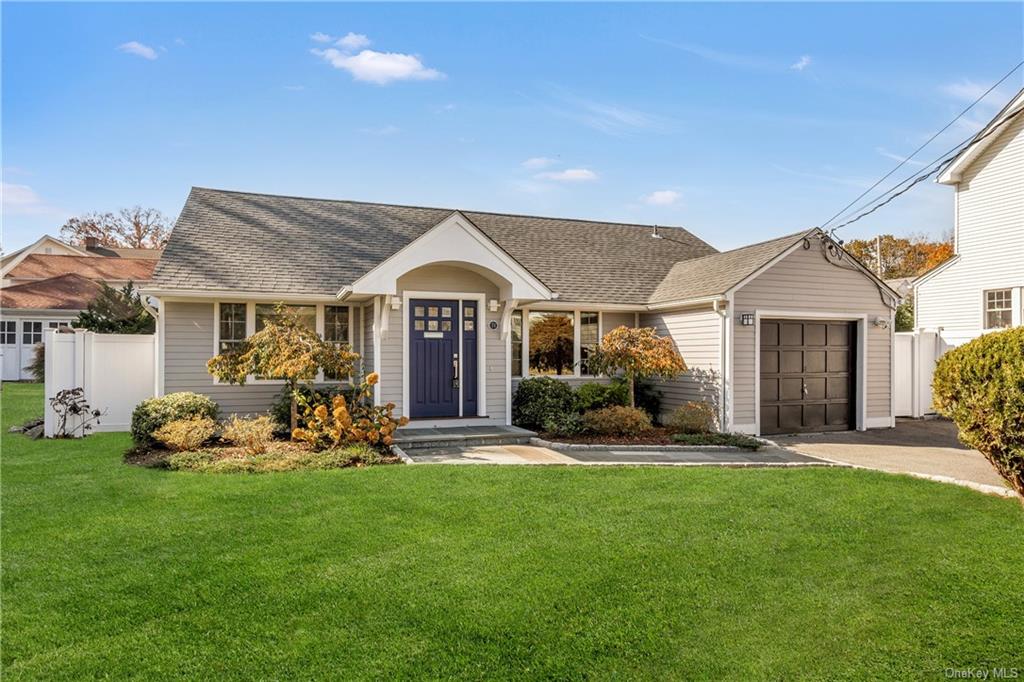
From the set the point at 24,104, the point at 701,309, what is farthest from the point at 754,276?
the point at 24,104

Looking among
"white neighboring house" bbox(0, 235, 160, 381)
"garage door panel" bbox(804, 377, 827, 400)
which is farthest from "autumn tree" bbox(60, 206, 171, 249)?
"garage door panel" bbox(804, 377, 827, 400)

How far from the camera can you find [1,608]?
161 inches

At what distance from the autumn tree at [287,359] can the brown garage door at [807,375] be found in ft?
26.9

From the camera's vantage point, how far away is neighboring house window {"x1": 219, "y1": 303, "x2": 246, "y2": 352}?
474 inches

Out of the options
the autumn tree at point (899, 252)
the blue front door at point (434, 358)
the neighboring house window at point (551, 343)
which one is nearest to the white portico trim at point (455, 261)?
the blue front door at point (434, 358)

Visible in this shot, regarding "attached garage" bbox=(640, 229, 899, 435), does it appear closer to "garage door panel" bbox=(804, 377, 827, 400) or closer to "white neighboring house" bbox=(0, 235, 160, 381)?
"garage door panel" bbox=(804, 377, 827, 400)

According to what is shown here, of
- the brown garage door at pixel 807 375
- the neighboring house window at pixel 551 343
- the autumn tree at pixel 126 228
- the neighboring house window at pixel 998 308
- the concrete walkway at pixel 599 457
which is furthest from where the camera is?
the autumn tree at pixel 126 228

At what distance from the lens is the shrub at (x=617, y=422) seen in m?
11.6

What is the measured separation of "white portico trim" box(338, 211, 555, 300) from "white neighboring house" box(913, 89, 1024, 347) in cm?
1157

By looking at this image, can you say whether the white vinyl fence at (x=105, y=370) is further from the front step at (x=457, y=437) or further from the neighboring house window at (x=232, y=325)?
the front step at (x=457, y=437)

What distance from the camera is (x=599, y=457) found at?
969 cm

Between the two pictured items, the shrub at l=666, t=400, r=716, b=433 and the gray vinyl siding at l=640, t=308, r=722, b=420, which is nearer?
the shrub at l=666, t=400, r=716, b=433

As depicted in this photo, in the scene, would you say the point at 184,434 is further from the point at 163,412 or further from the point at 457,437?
the point at 457,437

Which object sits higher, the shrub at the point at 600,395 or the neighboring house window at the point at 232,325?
the neighboring house window at the point at 232,325
